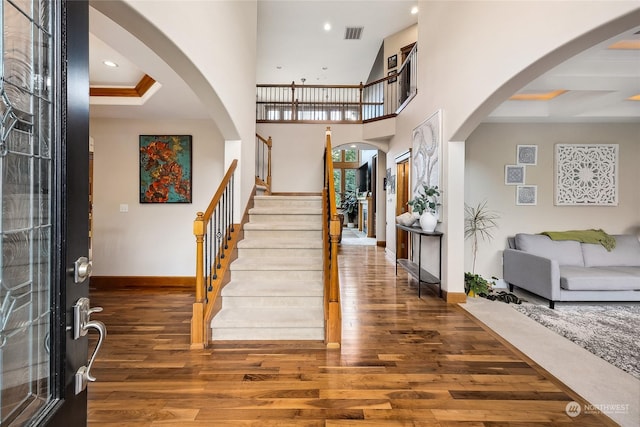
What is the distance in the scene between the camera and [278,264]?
3.40 meters

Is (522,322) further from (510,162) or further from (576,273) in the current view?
(510,162)

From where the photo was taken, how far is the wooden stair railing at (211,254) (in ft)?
8.81

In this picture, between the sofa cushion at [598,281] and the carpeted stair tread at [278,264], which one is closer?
Answer: the carpeted stair tread at [278,264]

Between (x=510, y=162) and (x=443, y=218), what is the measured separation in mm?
1743

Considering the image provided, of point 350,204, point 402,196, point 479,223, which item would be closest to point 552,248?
point 479,223

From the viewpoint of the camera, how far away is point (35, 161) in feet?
2.44

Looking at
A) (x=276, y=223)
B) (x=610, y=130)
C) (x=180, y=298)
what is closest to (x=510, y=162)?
(x=610, y=130)

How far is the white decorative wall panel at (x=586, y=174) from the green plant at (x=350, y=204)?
8999mm

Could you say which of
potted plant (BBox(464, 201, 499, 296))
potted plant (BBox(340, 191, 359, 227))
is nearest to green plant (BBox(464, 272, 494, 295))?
potted plant (BBox(464, 201, 499, 296))

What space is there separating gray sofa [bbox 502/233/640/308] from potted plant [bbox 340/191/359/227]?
922 cm

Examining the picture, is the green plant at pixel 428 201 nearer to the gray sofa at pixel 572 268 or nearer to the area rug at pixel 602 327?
the gray sofa at pixel 572 268

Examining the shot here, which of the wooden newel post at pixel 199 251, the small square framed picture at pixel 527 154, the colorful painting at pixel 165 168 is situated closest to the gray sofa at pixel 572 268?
the small square framed picture at pixel 527 154

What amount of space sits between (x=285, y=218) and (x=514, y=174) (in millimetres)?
3615

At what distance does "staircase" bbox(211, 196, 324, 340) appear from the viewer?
9.32 ft
